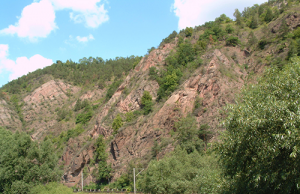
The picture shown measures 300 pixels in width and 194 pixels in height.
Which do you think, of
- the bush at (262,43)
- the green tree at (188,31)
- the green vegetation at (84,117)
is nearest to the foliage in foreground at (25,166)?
the green vegetation at (84,117)

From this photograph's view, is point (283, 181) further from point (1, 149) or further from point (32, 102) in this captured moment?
point (32, 102)

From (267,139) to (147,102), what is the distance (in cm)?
4229

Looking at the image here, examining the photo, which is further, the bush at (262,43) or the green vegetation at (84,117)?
the green vegetation at (84,117)

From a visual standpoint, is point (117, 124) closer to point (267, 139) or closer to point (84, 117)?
point (84, 117)

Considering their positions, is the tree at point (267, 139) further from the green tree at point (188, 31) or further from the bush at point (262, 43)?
the green tree at point (188, 31)

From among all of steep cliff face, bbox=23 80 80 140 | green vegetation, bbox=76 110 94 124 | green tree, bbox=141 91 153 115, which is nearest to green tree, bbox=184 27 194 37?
green tree, bbox=141 91 153 115

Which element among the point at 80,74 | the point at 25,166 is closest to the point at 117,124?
the point at 25,166

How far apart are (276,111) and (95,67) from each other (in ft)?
417

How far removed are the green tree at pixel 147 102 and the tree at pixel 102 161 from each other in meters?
11.4

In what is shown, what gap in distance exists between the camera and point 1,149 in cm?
3488

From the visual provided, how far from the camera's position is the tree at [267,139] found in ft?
32.9

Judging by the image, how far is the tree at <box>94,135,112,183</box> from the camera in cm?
4618

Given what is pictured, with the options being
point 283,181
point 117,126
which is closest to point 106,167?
point 117,126

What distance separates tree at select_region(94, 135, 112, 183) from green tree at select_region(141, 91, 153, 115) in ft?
37.3
